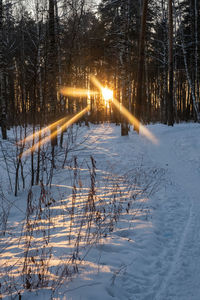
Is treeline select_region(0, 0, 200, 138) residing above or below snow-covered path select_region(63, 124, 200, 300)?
above

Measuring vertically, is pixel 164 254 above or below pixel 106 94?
below

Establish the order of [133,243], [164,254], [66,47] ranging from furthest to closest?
[66,47] → [133,243] → [164,254]

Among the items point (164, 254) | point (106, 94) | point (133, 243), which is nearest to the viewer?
point (164, 254)

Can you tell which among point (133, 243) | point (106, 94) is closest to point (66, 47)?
point (133, 243)

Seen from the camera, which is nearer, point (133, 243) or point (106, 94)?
point (133, 243)

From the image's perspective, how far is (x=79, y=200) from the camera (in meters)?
4.35

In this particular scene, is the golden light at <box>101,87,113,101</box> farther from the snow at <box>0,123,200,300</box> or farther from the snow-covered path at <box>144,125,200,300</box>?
the snow at <box>0,123,200,300</box>

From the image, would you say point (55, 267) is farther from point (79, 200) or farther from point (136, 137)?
point (136, 137)

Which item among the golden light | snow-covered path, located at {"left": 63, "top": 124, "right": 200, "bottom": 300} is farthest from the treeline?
snow-covered path, located at {"left": 63, "top": 124, "right": 200, "bottom": 300}

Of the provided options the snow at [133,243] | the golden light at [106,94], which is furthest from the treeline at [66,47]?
the snow at [133,243]

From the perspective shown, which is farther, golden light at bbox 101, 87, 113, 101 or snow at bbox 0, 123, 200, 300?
golden light at bbox 101, 87, 113, 101

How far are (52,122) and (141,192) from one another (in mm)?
4982

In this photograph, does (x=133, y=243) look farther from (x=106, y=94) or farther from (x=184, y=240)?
(x=106, y=94)

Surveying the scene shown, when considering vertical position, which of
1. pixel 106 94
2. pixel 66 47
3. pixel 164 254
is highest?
pixel 66 47
